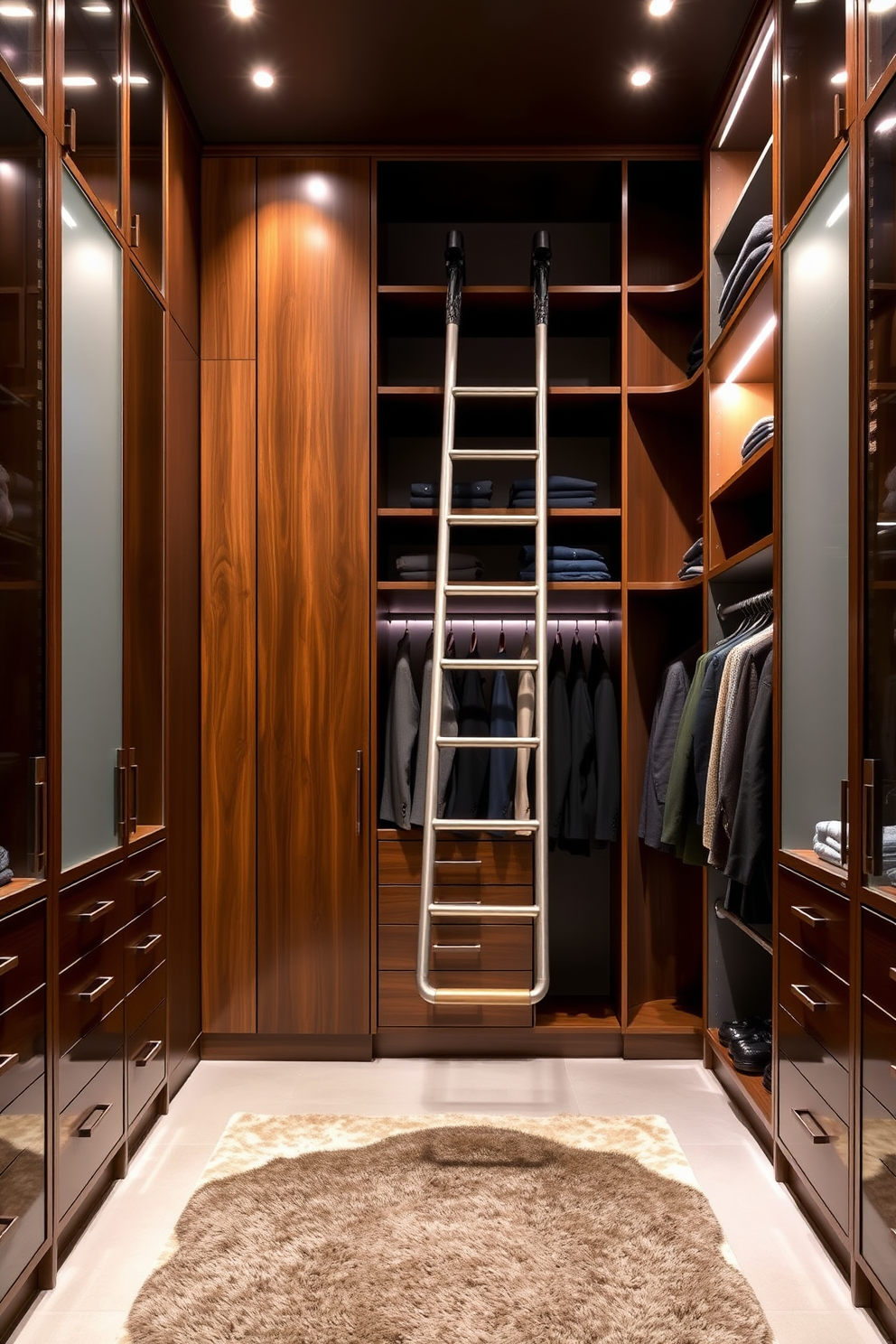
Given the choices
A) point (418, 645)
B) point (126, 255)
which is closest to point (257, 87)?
point (126, 255)

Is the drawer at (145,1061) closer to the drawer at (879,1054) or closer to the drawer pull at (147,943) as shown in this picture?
the drawer pull at (147,943)

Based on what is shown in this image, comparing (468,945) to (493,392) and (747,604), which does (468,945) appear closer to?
(747,604)

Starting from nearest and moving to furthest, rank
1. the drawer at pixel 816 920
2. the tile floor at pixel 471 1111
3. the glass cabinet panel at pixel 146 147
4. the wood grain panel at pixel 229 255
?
the tile floor at pixel 471 1111 < the drawer at pixel 816 920 < the glass cabinet panel at pixel 146 147 < the wood grain panel at pixel 229 255

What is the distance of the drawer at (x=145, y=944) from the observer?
2465 millimetres

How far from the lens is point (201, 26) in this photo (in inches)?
106

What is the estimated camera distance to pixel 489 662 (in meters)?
2.95

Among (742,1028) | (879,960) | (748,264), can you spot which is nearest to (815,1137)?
(879,960)

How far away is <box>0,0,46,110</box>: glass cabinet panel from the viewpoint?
1.76 m

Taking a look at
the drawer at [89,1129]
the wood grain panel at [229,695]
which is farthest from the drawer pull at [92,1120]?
the wood grain panel at [229,695]

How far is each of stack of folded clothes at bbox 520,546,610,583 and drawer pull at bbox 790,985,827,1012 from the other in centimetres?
151

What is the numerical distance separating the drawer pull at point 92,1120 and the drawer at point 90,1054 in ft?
0.25

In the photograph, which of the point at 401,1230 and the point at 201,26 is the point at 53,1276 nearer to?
the point at 401,1230

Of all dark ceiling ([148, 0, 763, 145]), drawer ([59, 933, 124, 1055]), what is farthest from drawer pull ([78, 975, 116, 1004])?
dark ceiling ([148, 0, 763, 145])

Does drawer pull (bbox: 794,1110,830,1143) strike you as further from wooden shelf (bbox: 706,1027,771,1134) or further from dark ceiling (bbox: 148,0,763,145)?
dark ceiling (bbox: 148,0,763,145)
